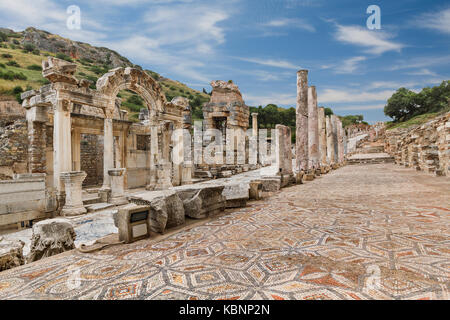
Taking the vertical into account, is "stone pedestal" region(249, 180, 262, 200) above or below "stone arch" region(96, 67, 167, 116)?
below

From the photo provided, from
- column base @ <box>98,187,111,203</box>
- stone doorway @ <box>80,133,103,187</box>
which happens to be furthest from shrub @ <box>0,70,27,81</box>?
column base @ <box>98,187,111,203</box>

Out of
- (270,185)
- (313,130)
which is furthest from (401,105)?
(270,185)

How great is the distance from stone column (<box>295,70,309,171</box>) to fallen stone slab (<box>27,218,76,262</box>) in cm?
1244

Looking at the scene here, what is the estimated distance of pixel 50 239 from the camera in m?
3.69

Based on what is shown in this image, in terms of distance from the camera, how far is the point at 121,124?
13.0 meters

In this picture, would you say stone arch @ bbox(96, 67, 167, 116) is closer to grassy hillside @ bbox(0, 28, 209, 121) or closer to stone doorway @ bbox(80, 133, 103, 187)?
stone doorway @ bbox(80, 133, 103, 187)

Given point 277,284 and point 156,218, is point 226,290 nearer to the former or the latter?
point 277,284

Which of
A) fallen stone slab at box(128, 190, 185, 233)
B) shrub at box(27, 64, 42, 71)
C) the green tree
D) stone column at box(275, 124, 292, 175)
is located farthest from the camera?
the green tree

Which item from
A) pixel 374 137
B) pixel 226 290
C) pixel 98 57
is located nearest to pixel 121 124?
pixel 226 290

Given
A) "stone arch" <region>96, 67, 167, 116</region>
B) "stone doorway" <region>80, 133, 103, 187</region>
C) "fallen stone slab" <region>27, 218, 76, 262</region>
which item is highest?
"stone arch" <region>96, 67, 167, 116</region>

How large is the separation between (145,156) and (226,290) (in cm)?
1356

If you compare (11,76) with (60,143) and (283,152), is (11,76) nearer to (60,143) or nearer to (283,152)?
(60,143)

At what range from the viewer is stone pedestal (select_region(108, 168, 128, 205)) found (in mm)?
9258
